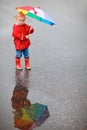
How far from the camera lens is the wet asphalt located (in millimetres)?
6645

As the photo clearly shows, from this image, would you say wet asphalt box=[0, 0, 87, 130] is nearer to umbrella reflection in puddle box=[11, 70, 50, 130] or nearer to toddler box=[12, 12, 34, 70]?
umbrella reflection in puddle box=[11, 70, 50, 130]

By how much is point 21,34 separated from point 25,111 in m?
1.80

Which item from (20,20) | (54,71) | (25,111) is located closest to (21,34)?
(20,20)

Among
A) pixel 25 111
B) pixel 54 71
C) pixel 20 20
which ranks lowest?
pixel 25 111

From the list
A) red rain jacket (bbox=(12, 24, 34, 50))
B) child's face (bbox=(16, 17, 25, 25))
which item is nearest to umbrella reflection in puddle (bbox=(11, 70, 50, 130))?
red rain jacket (bbox=(12, 24, 34, 50))

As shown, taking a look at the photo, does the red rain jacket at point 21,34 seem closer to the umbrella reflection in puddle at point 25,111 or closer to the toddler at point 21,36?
the toddler at point 21,36

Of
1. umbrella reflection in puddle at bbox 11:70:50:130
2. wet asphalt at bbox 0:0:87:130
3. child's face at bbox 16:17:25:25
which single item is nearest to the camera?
umbrella reflection in puddle at bbox 11:70:50:130

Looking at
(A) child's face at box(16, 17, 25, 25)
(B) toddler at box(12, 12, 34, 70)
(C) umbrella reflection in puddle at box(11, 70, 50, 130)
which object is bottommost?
(C) umbrella reflection in puddle at box(11, 70, 50, 130)

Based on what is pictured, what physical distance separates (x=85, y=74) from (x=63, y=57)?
946 millimetres

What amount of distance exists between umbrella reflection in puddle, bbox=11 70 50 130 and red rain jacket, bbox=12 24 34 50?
34.1 inches

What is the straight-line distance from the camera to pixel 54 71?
27.0 feet

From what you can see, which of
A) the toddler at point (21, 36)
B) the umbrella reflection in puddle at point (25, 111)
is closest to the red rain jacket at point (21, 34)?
the toddler at point (21, 36)

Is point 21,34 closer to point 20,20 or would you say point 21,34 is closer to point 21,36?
point 21,36

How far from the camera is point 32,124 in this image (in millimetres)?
6328
